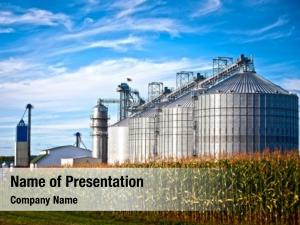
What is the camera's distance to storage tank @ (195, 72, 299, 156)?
4853 centimetres

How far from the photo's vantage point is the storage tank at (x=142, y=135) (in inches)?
2429

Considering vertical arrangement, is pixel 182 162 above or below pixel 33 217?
above

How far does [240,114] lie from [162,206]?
24.3 m

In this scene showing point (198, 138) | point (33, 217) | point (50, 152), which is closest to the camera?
point (33, 217)

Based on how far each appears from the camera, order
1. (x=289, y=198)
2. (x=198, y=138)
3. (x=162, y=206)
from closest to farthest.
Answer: (x=289, y=198) < (x=162, y=206) < (x=198, y=138)

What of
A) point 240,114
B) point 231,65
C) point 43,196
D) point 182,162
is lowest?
point 43,196

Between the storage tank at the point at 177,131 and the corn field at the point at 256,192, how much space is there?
96.3 feet

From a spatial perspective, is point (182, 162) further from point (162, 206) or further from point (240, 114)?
point (240, 114)

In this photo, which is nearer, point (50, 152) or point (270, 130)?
point (270, 130)

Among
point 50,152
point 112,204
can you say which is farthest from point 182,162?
point 50,152

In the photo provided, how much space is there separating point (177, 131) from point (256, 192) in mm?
33459

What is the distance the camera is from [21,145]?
79312 millimetres

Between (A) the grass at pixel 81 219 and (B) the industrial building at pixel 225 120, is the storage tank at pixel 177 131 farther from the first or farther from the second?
(A) the grass at pixel 81 219

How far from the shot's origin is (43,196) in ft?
113
